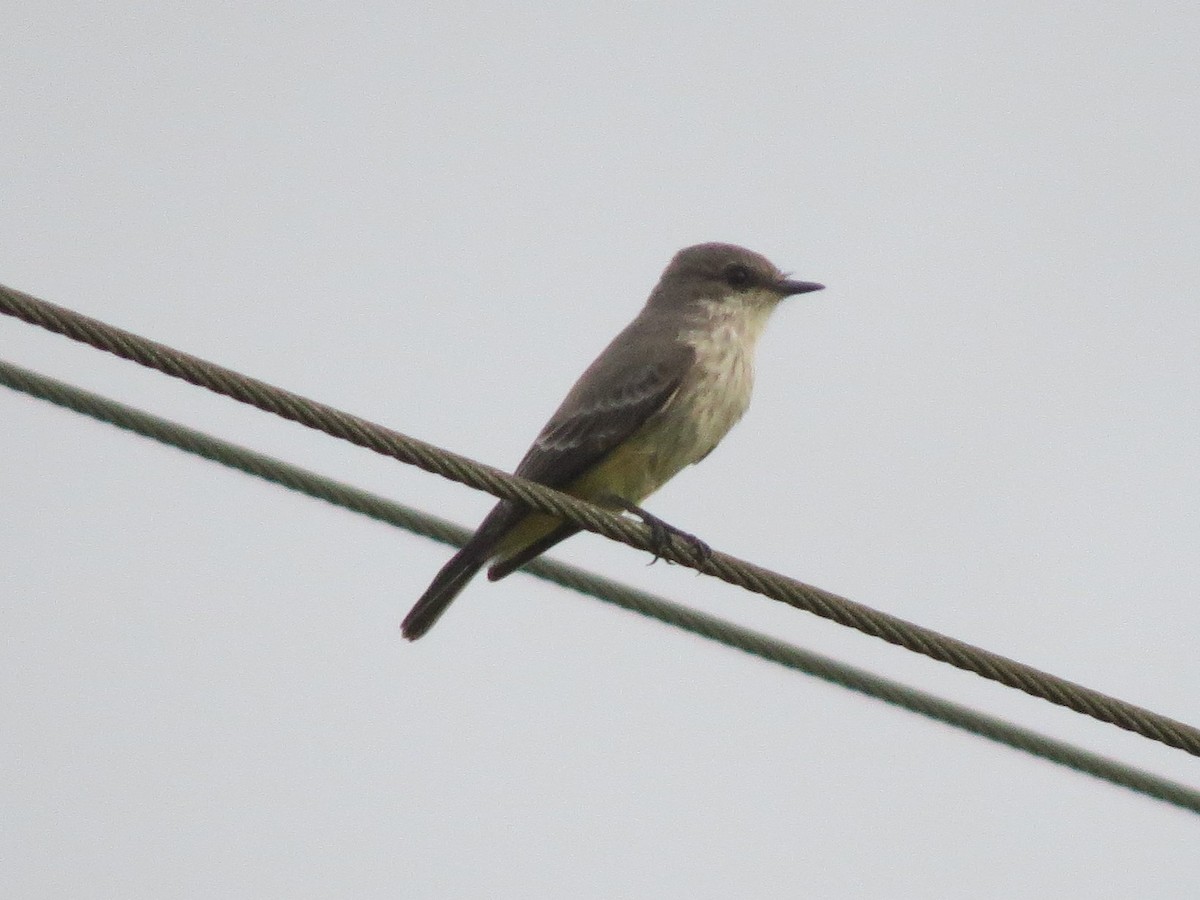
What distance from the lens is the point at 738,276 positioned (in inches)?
356

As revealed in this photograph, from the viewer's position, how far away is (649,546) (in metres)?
6.50

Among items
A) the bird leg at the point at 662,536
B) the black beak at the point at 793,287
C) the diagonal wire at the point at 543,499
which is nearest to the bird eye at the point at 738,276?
the black beak at the point at 793,287

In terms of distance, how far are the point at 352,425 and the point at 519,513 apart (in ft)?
8.87

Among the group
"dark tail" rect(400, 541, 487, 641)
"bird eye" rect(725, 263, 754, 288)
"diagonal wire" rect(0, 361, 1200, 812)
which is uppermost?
"bird eye" rect(725, 263, 754, 288)

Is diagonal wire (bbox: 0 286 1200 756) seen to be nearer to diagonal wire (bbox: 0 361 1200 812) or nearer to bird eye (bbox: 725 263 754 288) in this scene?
diagonal wire (bbox: 0 361 1200 812)

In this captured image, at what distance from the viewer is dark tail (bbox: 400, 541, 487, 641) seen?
25.1 ft

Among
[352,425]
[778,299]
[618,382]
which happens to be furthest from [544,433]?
[352,425]

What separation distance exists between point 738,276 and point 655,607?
3470 millimetres

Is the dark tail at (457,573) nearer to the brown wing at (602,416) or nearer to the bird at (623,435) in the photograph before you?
the bird at (623,435)

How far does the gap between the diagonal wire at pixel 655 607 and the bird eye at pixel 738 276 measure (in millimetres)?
3262

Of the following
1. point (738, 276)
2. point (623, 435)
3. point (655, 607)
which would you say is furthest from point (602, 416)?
point (655, 607)

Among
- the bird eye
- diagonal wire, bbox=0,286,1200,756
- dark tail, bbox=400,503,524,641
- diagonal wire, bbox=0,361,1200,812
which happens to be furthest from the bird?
diagonal wire, bbox=0,286,1200,756

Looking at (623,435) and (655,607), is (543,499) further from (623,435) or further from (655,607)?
(623,435)

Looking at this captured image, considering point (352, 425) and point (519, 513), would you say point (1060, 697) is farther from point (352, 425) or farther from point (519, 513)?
point (519, 513)
